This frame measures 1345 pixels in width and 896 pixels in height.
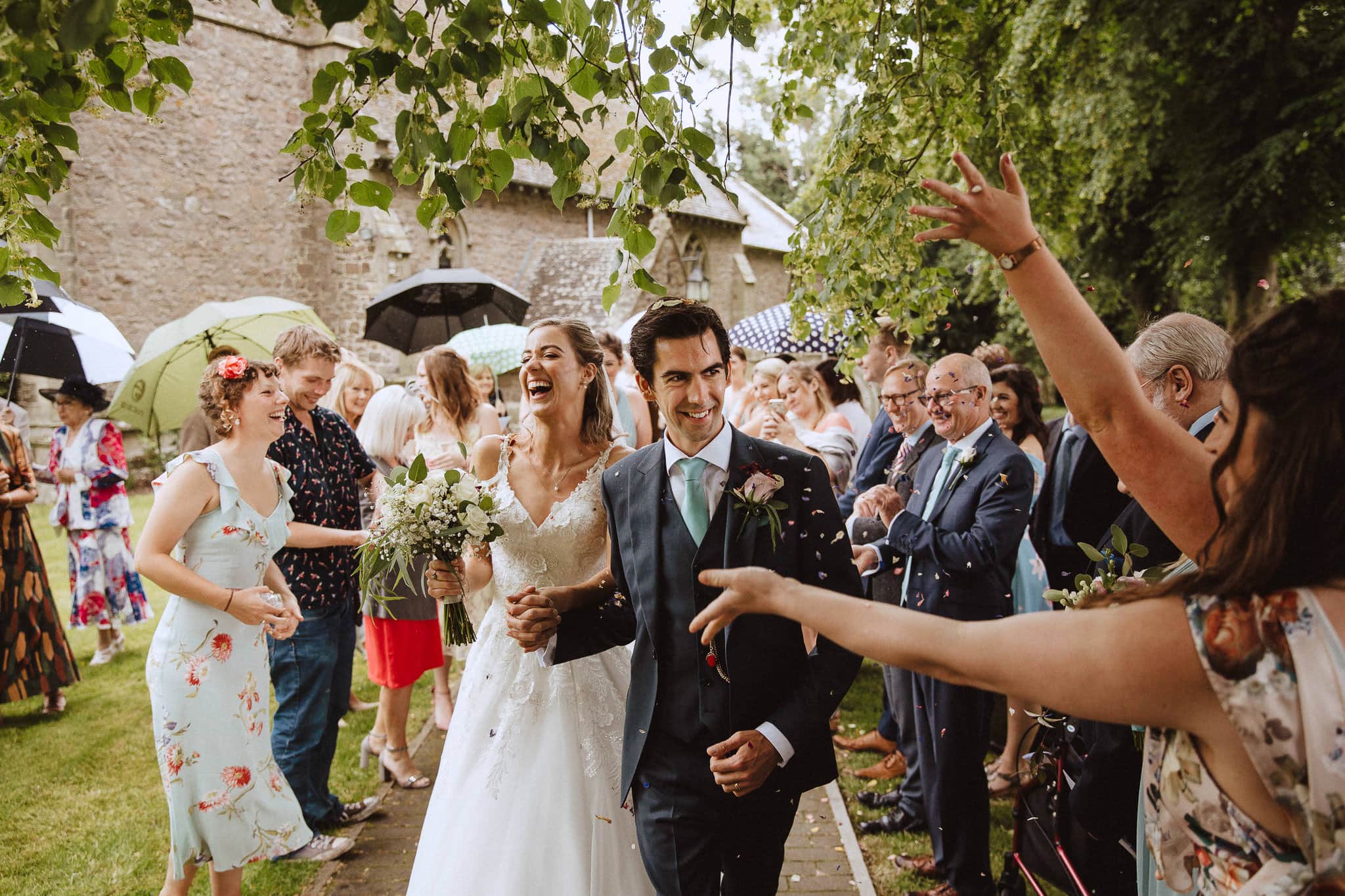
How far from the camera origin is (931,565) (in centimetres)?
401

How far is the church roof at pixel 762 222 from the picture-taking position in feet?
103

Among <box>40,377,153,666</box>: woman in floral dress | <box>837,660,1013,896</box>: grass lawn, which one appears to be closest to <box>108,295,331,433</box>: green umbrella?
<box>40,377,153,666</box>: woman in floral dress

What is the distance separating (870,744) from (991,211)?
5.04m

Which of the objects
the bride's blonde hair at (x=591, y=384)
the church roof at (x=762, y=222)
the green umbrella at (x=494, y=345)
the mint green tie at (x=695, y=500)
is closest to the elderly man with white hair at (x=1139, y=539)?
the mint green tie at (x=695, y=500)

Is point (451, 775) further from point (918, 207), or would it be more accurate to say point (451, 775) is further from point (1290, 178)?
point (1290, 178)

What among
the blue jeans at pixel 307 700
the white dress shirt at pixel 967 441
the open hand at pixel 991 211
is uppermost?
the open hand at pixel 991 211

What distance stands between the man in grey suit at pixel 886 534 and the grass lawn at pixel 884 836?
9 cm

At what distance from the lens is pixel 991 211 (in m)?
1.86

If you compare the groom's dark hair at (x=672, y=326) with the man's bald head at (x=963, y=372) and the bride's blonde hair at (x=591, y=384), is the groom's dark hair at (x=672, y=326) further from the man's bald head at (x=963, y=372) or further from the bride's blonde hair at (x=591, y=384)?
the man's bald head at (x=963, y=372)

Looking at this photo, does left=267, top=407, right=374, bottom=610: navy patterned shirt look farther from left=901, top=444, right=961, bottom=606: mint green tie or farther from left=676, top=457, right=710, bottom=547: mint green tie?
left=901, top=444, right=961, bottom=606: mint green tie

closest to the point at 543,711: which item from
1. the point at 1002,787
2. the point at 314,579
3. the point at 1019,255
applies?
the point at 314,579

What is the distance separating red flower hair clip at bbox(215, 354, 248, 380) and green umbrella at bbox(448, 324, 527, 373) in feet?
15.9

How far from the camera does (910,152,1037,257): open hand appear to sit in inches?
72.5

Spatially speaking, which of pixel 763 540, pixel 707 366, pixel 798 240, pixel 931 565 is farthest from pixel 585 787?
pixel 798 240
